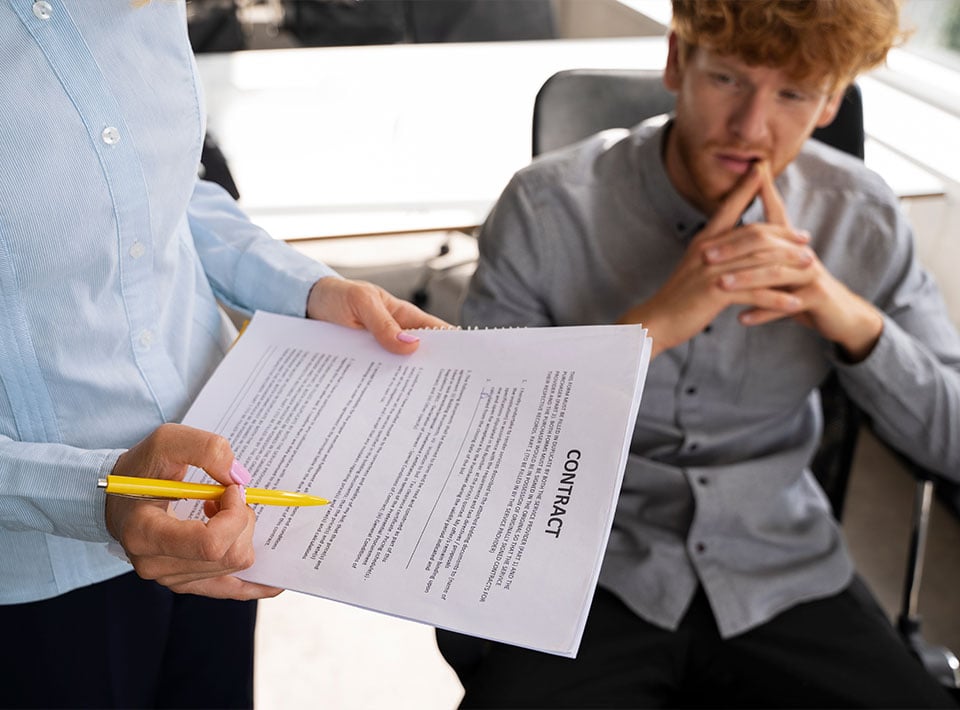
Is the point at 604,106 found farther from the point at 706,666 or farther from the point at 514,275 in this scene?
the point at 706,666

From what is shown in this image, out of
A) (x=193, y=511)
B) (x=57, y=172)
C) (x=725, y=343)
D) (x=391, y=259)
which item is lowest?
(x=391, y=259)

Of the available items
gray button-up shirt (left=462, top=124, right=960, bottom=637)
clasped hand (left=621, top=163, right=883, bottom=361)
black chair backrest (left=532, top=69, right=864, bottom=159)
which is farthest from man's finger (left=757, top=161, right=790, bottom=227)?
black chair backrest (left=532, top=69, right=864, bottom=159)

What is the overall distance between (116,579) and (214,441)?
1.02ft

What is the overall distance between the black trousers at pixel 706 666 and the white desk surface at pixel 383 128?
0.73 meters

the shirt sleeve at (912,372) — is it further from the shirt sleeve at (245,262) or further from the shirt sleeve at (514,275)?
the shirt sleeve at (245,262)

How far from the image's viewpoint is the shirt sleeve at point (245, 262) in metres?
0.81

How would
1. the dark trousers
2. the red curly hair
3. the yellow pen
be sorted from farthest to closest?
1. the red curly hair
2. the dark trousers
3. the yellow pen

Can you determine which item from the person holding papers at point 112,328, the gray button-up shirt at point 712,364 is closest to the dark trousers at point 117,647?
the person holding papers at point 112,328

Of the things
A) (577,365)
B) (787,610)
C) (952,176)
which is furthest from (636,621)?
(952,176)

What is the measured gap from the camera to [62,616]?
0.78m

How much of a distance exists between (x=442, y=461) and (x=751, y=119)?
668 millimetres

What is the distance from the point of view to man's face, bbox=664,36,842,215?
106cm

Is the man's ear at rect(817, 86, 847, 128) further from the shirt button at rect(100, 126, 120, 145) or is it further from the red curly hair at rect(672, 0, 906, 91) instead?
the shirt button at rect(100, 126, 120, 145)

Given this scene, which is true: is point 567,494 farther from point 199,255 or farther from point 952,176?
point 952,176
